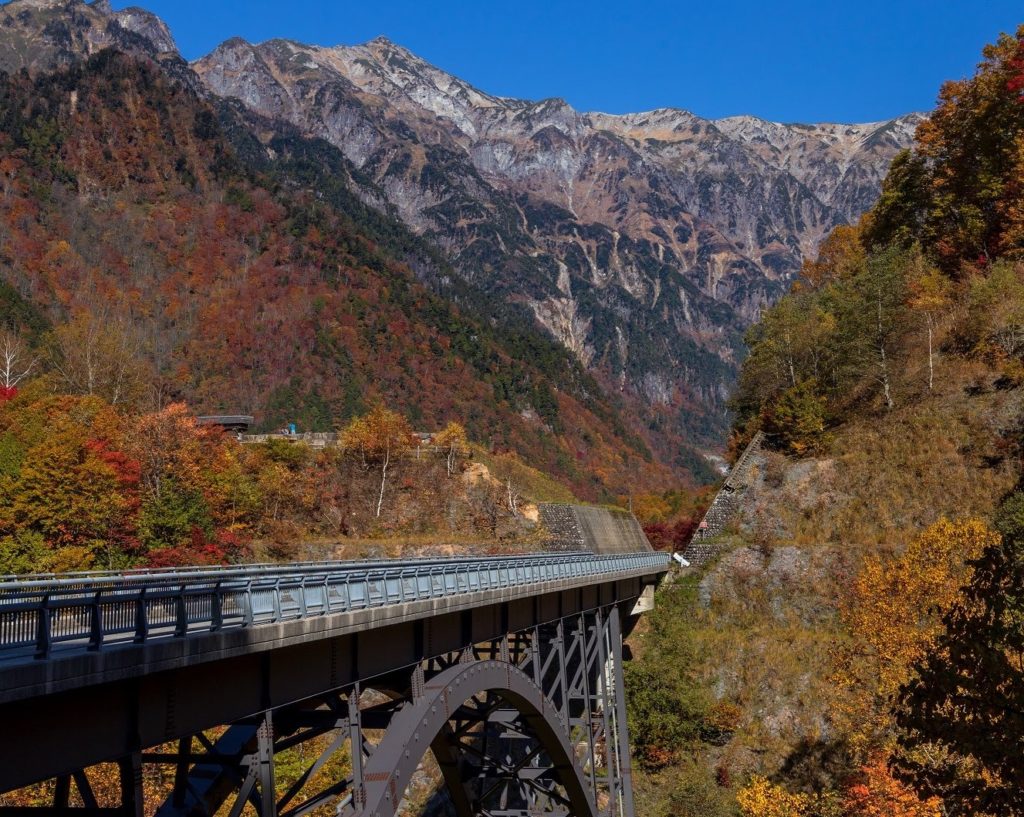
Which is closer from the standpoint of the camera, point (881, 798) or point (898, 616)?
point (881, 798)

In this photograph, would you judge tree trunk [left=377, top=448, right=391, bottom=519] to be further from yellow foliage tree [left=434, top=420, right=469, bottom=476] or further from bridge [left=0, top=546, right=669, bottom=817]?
bridge [left=0, top=546, right=669, bottom=817]

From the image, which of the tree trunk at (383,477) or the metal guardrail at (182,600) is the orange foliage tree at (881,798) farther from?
the tree trunk at (383,477)

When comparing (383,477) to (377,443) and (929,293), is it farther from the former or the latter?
(929,293)

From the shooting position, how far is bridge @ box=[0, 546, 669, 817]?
1166 cm

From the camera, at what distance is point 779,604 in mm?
51312

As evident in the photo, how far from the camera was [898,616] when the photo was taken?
1378 inches

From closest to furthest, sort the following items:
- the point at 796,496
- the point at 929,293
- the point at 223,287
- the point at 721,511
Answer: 1. the point at 796,496
2. the point at 721,511
3. the point at 929,293
4. the point at 223,287

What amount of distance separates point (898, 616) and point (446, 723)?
62.0 ft

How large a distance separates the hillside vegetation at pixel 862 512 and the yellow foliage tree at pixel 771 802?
0.12 meters

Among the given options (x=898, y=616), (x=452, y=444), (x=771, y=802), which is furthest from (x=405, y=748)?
(x=452, y=444)

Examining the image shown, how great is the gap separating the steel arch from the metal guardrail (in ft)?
6.84

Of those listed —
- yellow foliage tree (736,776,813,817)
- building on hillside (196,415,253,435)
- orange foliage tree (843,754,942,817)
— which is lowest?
yellow foliage tree (736,776,813,817)

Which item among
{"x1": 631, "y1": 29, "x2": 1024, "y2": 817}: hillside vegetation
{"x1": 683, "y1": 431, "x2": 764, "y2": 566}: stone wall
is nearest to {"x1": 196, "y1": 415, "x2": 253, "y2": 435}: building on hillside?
{"x1": 683, "y1": 431, "x2": 764, "y2": 566}: stone wall

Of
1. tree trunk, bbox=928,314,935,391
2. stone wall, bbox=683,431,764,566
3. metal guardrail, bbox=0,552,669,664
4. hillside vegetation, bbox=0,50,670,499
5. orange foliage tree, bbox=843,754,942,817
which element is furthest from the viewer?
hillside vegetation, bbox=0,50,670,499
